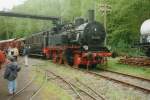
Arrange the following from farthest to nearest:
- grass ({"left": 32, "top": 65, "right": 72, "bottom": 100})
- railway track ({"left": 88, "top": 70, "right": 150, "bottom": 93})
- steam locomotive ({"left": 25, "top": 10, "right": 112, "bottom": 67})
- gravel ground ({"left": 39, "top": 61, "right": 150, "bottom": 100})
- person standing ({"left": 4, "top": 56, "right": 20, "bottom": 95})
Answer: steam locomotive ({"left": 25, "top": 10, "right": 112, "bottom": 67}) → railway track ({"left": 88, "top": 70, "right": 150, "bottom": 93}) → person standing ({"left": 4, "top": 56, "right": 20, "bottom": 95}) → grass ({"left": 32, "top": 65, "right": 72, "bottom": 100}) → gravel ground ({"left": 39, "top": 61, "right": 150, "bottom": 100})

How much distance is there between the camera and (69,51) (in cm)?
2591

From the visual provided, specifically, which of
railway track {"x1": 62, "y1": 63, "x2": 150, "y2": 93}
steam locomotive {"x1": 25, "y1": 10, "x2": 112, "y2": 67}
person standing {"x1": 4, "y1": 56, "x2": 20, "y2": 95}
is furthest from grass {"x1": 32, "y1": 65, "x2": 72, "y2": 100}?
steam locomotive {"x1": 25, "y1": 10, "x2": 112, "y2": 67}

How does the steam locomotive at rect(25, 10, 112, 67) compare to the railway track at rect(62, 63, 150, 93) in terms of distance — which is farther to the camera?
the steam locomotive at rect(25, 10, 112, 67)

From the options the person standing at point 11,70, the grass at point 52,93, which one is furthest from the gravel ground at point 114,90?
the person standing at point 11,70

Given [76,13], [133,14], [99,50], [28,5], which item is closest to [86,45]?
[99,50]

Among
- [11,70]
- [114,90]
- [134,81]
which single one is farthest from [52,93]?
[134,81]

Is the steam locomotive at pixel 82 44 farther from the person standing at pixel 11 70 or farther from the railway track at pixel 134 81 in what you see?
the person standing at pixel 11 70

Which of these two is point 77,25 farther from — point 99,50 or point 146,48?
point 146,48

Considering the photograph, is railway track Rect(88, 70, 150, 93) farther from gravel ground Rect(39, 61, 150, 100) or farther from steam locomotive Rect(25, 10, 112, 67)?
steam locomotive Rect(25, 10, 112, 67)

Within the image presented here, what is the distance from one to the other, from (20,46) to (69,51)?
2121 cm

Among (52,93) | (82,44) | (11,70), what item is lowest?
(52,93)

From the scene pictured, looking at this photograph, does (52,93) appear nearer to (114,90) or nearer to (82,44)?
(114,90)

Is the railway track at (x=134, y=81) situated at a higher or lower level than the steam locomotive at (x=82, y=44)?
lower

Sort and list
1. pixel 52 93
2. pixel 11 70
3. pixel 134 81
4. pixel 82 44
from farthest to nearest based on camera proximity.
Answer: pixel 82 44, pixel 134 81, pixel 52 93, pixel 11 70
